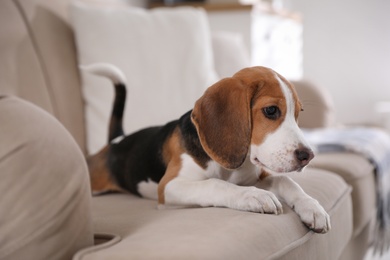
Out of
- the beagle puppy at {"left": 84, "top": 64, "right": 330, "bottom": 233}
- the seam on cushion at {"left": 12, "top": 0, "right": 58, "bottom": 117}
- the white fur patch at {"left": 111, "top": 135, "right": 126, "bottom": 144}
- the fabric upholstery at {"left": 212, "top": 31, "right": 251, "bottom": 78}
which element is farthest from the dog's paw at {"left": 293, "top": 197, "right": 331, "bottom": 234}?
the fabric upholstery at {"left": 212, "top": 31, "right": 251, "bottom": 78}

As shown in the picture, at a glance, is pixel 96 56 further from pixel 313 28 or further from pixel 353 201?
pixel 313 28

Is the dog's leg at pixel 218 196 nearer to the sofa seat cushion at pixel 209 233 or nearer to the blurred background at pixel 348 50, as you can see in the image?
the sofa seat cushion at pixel 209 233

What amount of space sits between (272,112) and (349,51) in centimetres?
416

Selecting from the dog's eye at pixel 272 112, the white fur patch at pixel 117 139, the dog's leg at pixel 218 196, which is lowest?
the white fur patch at pixel 117 139

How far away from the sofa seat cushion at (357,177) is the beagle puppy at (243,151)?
674mm

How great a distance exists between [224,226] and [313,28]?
4.38m

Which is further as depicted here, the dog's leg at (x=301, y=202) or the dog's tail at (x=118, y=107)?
the dog's tail at (x=118, y=107)

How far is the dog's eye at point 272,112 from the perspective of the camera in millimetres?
1227

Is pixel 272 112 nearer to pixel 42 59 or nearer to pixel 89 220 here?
pixel 89 220

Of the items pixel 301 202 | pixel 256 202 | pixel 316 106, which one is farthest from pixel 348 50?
pixel 256 202

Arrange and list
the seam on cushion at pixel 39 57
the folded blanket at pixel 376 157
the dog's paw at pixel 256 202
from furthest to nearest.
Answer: the folded blanket at pixel 376 157, the seam on cushion at pixel 39 57, the dog's paw at pixel 256 202

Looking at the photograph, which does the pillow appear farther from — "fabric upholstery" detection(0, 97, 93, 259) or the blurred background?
the blurred background

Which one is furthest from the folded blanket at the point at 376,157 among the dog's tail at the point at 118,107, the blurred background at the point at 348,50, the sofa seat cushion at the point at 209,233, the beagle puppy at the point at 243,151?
the blurred background at the point at 348,50

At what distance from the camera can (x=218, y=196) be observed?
4.04 feet
